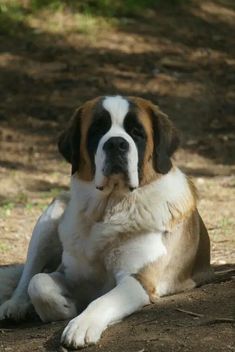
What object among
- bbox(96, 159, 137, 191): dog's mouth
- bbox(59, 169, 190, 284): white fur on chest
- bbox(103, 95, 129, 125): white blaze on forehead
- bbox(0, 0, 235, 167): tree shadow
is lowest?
bbox(0, 0, 235, 167): tree shadow

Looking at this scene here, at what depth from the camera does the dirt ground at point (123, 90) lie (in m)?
10.4

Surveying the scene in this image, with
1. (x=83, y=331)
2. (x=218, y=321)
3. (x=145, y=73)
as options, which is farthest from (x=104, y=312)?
(x=145, y=73)

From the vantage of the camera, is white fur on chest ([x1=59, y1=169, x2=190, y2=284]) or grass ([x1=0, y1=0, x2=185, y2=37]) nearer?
white fur on chest ([x1=59, y1=169, x2=190, y2=284])

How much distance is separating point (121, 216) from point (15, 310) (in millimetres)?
1079

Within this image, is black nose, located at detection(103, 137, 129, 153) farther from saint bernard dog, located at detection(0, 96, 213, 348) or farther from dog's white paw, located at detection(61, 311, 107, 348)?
dog's white paw, located at detection(61, 311, 107, 348)

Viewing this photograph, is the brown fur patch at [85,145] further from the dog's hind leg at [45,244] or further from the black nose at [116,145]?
the dog's hind leg at [45,244]

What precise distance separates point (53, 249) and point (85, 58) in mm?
9239

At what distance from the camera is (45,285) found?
612cm

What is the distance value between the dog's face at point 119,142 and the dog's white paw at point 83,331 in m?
0.93

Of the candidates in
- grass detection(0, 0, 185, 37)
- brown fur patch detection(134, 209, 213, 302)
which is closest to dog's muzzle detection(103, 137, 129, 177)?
brown fur patch detection(134, 209, 213, 302)

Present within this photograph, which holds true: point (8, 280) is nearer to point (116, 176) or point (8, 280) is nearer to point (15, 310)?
point (15, 310)

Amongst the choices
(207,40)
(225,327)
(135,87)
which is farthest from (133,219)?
(207,40)

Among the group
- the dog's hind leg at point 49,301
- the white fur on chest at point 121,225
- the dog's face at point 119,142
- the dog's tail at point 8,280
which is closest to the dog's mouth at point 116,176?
the dog's face at point 119,142

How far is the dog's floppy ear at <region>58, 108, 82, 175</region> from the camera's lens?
6309 mm
